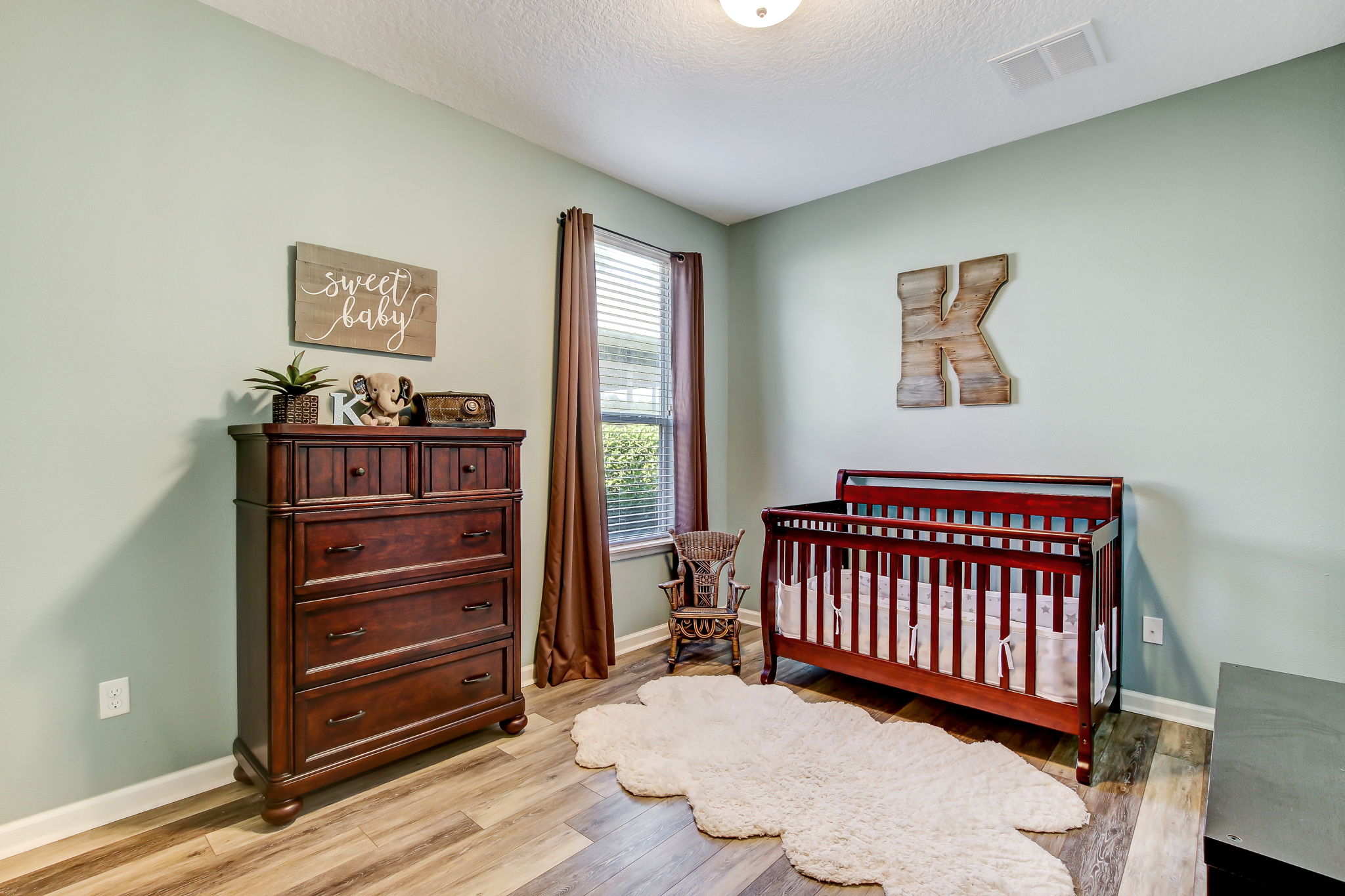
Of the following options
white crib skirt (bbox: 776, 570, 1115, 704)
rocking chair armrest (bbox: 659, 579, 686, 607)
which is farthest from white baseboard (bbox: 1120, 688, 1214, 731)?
rocking chair armrest (bbox: 659, 579, 686, 607)

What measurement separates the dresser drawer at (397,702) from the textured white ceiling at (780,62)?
6.78ft

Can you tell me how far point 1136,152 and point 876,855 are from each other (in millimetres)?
2776

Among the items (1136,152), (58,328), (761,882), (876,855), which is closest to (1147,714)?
(876,855)

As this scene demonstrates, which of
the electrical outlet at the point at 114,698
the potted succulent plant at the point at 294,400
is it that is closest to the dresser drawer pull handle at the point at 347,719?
the electrical outlet at the point at 114,698

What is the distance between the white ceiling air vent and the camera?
215cm

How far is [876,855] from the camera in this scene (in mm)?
1645

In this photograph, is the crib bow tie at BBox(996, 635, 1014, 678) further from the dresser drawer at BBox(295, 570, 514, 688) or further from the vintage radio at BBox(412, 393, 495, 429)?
the vintage radio at BBox(412, 393, 495, 429)

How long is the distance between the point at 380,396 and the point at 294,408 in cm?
26

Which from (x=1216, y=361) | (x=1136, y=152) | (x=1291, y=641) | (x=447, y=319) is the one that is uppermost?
(x=1136, y=152)

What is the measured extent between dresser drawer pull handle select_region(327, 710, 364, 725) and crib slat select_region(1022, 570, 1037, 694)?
2125 mm

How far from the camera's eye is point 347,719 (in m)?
1.92

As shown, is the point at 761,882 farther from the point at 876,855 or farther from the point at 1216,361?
the point at 1216,361

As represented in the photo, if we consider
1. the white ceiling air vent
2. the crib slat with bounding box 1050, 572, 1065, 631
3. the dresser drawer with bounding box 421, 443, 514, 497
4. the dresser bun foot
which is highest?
the white ceiling air vent

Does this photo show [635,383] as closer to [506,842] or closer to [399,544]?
[399,544]
